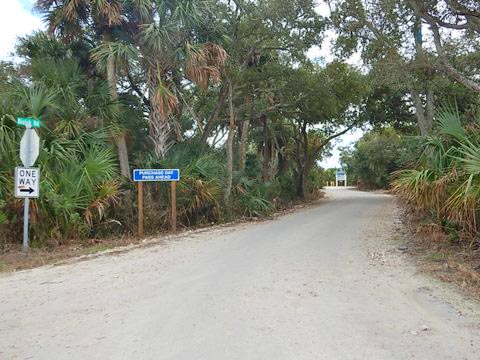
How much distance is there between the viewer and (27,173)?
1001 cm

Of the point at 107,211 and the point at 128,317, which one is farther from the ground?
the point at 107,211

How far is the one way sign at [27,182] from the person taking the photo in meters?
9.86

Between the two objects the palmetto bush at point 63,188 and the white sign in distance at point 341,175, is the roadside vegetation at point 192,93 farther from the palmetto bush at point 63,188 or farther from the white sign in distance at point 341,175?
the white sign in distance at point 341,175

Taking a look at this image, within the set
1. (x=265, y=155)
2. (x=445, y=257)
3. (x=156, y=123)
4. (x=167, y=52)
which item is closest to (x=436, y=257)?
(x=445, y=257)

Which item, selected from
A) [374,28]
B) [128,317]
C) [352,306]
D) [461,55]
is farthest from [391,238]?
[128,317]

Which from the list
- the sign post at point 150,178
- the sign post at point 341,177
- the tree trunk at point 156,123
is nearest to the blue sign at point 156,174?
the sign post at point 150,178

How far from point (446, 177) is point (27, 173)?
8.46 meters

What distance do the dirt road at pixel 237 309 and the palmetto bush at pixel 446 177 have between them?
1.28m

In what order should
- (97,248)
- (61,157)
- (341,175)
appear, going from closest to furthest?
(97,248), (61,157), (341,175)

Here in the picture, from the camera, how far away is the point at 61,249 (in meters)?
10.7

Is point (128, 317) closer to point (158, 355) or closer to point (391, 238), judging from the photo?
point (158, 355)

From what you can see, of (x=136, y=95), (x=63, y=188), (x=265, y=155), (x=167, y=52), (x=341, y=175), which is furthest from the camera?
(x=341, y=175)

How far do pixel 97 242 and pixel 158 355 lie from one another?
7.83 m

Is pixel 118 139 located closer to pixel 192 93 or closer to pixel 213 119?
pixel 213 119
